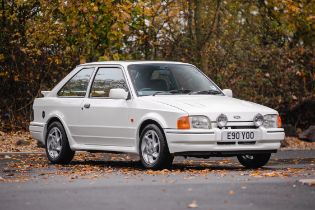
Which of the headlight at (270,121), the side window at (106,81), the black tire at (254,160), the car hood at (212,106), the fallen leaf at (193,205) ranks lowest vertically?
the black tire at (254,160)

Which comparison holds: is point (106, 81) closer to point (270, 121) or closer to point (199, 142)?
point (199, 142)

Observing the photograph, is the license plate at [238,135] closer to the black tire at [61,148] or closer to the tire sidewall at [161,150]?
the tire sidewall at [161,150]

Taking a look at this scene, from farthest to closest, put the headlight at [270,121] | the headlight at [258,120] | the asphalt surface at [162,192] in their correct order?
the headlight at [270,121], the headlight at [258,120], the asphalt surface at [162,192]

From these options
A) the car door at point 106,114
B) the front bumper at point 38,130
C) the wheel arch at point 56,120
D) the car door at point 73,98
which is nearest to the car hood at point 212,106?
the car door at point 106,114

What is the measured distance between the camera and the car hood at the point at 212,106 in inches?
556

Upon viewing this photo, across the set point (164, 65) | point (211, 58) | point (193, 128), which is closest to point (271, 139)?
point (193, 128)

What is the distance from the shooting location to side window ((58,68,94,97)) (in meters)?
16.4

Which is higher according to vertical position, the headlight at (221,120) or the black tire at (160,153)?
the headlight at (221,120)

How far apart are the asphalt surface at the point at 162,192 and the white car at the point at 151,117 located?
2.16 ft

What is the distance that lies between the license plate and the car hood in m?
0.20

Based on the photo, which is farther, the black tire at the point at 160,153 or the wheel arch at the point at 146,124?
the wheel arch at the point at 146,124

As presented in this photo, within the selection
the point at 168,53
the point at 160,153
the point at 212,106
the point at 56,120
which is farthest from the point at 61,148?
the point at 168,53

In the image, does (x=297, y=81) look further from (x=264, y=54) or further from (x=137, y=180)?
(x=137, y=180)

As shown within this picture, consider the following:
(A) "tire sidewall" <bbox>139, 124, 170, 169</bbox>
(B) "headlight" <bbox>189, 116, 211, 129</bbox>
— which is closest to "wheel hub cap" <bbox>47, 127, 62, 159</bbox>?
(A) "tire sidewall" <bbox>139, 124, 170, 169</bbox>
